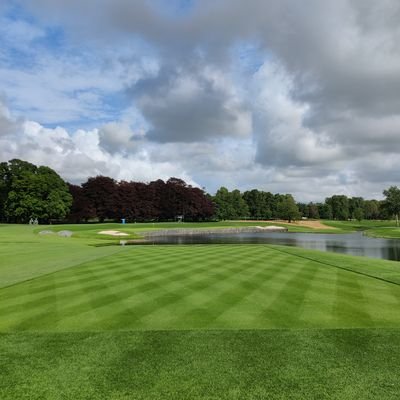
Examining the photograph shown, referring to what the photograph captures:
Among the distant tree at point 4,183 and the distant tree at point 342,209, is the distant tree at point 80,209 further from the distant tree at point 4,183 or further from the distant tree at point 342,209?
the distant tree at point 342,209

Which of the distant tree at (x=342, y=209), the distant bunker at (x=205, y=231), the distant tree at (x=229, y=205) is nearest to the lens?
the distant bunker at (x=205, y=231)

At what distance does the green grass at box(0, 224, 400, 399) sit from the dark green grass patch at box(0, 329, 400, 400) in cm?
2

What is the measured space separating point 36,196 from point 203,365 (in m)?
99.0

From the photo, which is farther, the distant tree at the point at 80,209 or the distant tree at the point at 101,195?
the distant tree at the point at 101,195

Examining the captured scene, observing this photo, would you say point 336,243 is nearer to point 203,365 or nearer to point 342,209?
point 203,365

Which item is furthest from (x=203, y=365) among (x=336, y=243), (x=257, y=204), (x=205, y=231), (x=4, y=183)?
(x=257, y=204)

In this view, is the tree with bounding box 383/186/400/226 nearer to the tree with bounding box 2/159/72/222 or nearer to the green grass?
the tree with bounding box 2/159/72/222

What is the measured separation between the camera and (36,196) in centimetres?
9494

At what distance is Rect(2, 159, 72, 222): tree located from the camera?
93.1 meters

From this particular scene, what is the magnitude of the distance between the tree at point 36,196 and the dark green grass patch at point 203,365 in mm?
93796

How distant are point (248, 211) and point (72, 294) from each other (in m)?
160

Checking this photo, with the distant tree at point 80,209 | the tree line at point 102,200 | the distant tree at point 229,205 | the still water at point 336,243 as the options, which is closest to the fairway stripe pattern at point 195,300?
the still water at point 336,243

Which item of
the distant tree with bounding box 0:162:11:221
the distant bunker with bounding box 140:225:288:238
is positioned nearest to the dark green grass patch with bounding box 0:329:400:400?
the distant bunker with bounding box 140:225:288:238

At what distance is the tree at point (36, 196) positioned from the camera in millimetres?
93062
